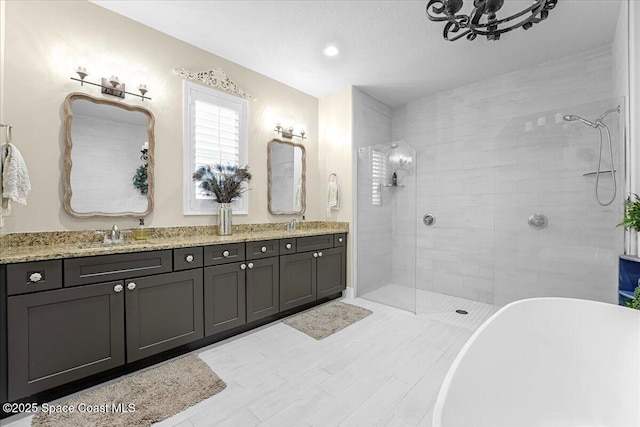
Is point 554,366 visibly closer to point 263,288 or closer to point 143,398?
point 263,288

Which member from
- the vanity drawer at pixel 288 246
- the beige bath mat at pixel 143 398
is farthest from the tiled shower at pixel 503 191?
the beige bath mat at pixel 143 398

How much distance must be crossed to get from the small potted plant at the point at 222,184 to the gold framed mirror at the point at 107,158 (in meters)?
0.48

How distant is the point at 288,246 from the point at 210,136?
1.46m

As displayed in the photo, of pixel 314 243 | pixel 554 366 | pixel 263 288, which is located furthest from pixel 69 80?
pixel 554 366

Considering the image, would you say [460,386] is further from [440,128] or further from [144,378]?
[440,128]

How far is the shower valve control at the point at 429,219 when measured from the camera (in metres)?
4.02

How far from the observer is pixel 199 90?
9.23ft

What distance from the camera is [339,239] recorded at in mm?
3613

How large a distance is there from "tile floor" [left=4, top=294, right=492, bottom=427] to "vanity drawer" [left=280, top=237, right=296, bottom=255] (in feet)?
2.51

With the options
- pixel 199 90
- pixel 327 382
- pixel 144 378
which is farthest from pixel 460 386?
pixel 199 90

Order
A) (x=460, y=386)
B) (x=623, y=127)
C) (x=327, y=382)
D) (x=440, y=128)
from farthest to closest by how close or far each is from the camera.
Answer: (x=440, y=128)
(x=623, y=127)
(x=327, y=382)
(x=460, y=386)

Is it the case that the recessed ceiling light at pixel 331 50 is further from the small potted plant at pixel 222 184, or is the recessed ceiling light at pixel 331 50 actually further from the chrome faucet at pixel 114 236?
the chrome faucet at pixel 114 236

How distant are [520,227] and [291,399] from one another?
2638 mm

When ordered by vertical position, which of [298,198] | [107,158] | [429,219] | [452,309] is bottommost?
[452,309]
